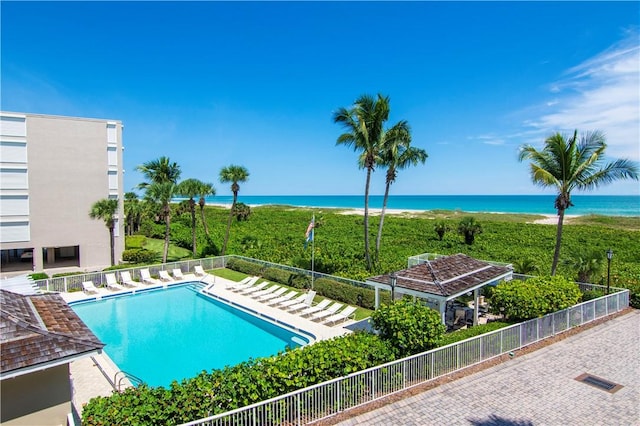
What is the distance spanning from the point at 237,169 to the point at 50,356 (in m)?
22.7

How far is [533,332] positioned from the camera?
1230 cm

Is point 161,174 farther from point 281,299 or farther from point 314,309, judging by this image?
point 314,309

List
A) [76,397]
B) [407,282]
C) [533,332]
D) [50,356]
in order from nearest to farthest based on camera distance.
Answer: [50,356] → [76,397] → [533,332] → [407,282]

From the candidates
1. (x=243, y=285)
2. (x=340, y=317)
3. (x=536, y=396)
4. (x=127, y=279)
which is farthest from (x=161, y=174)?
(x=536, y=396)

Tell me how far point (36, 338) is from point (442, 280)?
11.8 meters

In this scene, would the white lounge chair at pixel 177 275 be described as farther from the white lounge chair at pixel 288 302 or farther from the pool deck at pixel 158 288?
the white lounge chair at pixel 288 302

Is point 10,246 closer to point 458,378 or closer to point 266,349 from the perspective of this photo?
point 266,349

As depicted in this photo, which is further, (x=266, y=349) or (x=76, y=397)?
(x=266, y=349)

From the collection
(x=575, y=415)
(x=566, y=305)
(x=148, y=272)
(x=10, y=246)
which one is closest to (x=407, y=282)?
(x=566, y=305)

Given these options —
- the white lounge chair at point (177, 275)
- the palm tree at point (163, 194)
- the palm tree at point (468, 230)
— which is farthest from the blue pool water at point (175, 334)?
the palm tree at point (468, 230)

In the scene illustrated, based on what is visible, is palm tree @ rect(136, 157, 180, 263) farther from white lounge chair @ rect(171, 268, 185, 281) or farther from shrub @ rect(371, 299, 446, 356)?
shrub @ rect(371, 299, 446, 356)

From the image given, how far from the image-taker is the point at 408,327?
9977 millimetres

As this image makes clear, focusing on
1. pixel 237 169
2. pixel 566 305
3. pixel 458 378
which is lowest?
pixel 458 378

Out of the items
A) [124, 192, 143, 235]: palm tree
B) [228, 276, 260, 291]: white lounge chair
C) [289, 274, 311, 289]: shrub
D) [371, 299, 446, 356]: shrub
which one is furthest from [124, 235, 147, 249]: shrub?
[371, 299, 446, 356]: shrub
